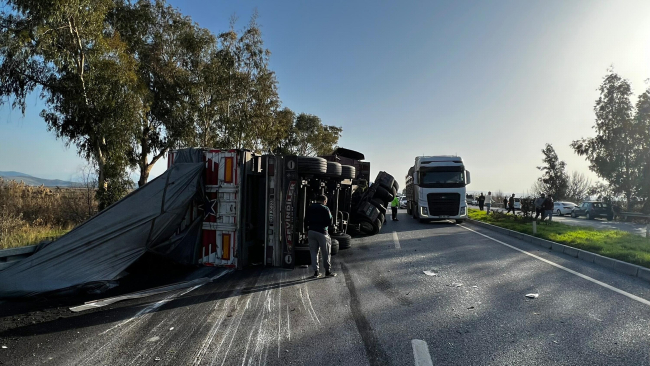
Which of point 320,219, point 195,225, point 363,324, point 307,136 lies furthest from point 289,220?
point 307,136

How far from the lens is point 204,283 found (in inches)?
262

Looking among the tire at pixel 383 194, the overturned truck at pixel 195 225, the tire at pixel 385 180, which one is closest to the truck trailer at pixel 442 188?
the tire at pixel 385 180

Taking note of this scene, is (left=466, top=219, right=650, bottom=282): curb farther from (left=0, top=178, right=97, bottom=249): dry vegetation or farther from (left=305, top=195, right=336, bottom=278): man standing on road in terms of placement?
(left=0, top=178, right=97, bottom=249): dry vegetation

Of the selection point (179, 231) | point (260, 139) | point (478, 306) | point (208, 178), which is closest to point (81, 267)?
point (179, 231)

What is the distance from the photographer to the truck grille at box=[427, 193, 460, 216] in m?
19.0

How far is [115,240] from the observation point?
659cm

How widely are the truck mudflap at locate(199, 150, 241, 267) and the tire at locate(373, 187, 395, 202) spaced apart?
8.34 m

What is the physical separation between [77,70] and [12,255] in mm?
9037

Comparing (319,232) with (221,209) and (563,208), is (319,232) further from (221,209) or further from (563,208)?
(563,208)

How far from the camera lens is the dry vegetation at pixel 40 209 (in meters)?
11.4

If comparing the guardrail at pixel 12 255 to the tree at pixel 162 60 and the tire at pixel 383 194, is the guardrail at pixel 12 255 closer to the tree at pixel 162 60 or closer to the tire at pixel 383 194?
the tire at pixel 383 194

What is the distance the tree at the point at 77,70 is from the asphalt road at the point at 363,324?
32.0ft

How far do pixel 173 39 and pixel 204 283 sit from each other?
2196 cm

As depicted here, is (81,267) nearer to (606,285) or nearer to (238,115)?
(606,285)
